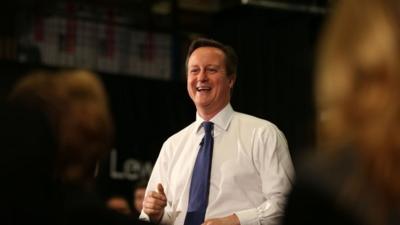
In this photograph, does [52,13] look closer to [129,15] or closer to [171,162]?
[129,15]

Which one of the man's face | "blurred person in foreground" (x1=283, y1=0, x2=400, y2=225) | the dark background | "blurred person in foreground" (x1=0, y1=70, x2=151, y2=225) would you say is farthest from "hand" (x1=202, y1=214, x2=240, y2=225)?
the dark background

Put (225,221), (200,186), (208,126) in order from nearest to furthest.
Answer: (225,221)
(200,186)
(208,126)

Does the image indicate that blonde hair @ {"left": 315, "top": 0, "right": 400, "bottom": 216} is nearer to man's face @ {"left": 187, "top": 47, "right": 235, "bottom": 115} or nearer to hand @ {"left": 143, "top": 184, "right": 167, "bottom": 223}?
A: hand @ {"left": 143, "top": 184, "right": 167, "bottom": 223}

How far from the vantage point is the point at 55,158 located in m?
1.49

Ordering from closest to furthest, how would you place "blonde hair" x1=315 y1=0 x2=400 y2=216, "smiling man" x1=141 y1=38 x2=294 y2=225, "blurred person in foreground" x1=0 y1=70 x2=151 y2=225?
"blonde hair" x1=315 y1=0 x2=400 y2=216, "blurred person in foreground" x1=0 y1=70 x2=151 y2=225, "smiling man" x1=141 y1=38 x2=294 y2=225

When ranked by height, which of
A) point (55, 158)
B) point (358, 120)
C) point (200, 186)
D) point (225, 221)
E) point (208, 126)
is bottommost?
point (225, 221)

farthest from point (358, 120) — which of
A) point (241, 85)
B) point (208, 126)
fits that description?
point (241, 85)

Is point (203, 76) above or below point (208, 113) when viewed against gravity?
above

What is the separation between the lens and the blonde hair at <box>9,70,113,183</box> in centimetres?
150

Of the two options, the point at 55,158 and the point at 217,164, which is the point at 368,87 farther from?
the point at 217,164

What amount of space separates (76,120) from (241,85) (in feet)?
18.5

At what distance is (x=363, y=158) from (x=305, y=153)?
0.42 ft

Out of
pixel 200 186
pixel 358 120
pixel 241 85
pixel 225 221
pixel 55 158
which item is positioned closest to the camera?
pixel 358 120

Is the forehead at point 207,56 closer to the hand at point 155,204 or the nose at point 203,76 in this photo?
the nose at point 203,76
